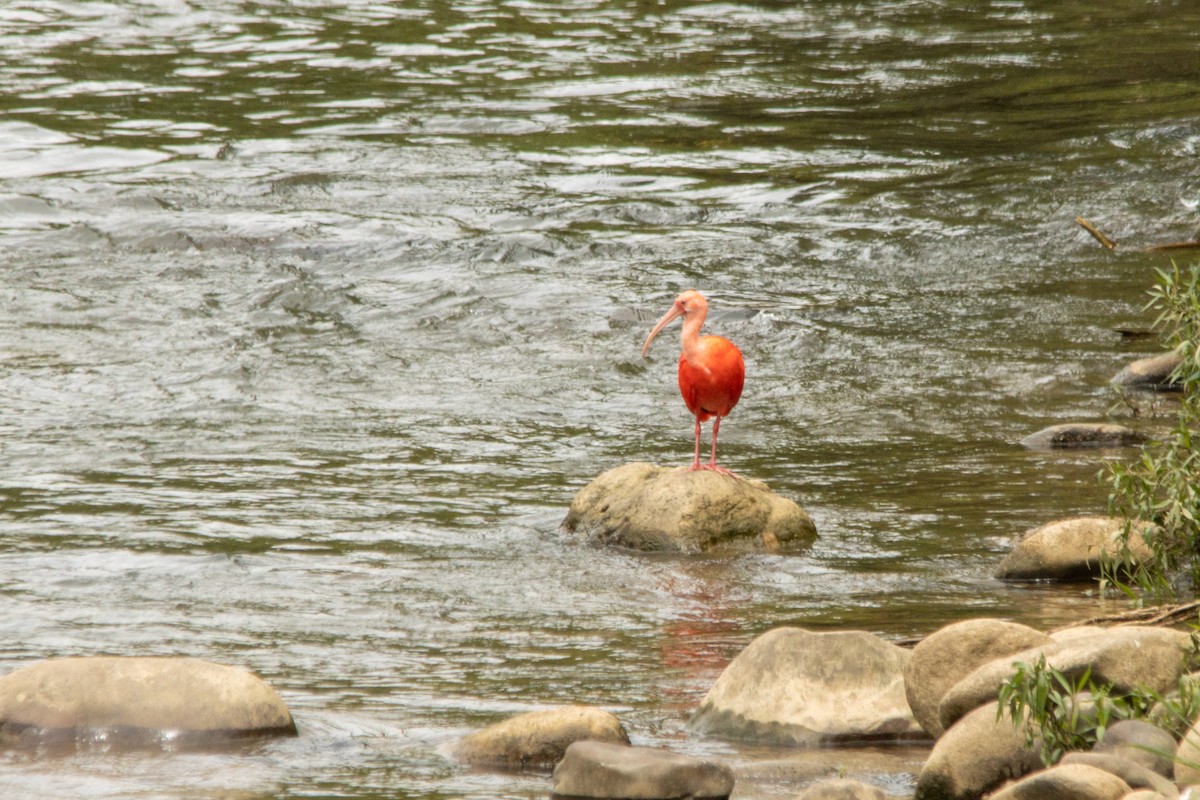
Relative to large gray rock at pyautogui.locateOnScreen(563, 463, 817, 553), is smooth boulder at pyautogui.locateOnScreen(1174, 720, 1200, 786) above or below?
above

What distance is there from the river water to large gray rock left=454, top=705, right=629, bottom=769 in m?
0.11

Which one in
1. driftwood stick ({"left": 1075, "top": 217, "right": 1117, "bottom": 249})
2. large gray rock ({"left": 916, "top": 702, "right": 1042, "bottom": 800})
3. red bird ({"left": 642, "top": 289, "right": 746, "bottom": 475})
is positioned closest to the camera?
large gray rock ({"left": 916, "top": 702, "right": 1042, "bottom": 800})

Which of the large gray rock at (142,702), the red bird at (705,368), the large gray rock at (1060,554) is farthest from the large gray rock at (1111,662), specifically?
the red bird at (705,368)

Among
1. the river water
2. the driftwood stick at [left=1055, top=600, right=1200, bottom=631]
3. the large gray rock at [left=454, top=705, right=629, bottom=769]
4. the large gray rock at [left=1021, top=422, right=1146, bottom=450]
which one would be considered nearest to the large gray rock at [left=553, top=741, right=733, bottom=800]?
the river water

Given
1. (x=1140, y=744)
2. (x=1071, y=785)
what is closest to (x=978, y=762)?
(x=1140, y=744)

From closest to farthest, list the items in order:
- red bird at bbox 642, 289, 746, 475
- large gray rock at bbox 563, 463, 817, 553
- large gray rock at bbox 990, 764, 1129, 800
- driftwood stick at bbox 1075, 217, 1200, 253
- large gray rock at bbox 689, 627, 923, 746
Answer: large gray rock at bbox 990, 764, 1129, 800 < large gray rock at bbox 689, 627, 923, 746 < large gray rock at bbox 563, 463, 817, 553 < red bird at bbox 642, 289, 746, 475 < driftwood stick at bbox 1075, 217, 1200, 253

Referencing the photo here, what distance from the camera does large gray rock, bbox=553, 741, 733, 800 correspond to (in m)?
5.31

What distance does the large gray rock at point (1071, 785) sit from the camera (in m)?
4.59

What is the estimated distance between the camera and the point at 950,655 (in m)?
5.86

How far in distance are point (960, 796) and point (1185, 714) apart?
2.38 ft

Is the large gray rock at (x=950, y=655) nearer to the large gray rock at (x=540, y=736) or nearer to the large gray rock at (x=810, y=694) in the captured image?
the large gray rock at (x=810, y=694)

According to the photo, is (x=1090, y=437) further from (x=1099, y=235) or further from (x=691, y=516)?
(x=1099, y=235)

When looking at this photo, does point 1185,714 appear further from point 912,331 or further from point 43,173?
point 43,173

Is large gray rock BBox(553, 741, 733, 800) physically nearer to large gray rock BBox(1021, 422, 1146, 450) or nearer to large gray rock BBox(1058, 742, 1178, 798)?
large gray rock BBox(1058, 742, 1178, 798)
